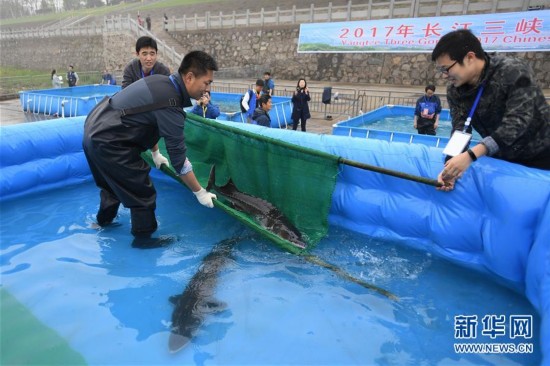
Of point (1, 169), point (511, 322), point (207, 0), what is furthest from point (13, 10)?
point (511, 322)

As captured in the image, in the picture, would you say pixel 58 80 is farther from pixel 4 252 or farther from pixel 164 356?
pixel 164 356

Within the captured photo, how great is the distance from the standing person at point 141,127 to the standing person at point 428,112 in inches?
232

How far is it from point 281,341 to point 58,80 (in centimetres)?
2054

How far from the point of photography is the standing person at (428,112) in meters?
7.56

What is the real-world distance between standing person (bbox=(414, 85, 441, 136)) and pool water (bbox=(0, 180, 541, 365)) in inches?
194

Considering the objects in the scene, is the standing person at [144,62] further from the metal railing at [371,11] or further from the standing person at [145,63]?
the metal railing at [371,11]

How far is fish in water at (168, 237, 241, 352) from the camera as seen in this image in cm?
245

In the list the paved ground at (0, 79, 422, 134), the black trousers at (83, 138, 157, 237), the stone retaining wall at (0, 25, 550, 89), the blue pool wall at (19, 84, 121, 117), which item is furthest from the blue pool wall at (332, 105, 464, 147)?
the stone retaining wall at (0, 25, 550, 89)

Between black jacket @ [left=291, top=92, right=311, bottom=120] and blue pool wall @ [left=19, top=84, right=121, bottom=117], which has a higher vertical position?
black jacket @ [left=291, top=92, right=311, bottom=120]

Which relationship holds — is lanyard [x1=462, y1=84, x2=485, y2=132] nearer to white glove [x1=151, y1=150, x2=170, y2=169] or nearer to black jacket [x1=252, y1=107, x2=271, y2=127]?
white glove [x1=151, y1=150, x2=170, y2=169]

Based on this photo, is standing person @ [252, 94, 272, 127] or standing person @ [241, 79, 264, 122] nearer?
standing person @ [252, 94, 272, 127]

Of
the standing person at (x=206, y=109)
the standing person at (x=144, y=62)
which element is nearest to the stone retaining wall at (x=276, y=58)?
the standing person at (x=206, y=109)

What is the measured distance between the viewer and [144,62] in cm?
436

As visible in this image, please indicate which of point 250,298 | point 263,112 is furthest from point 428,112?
point 250,298
